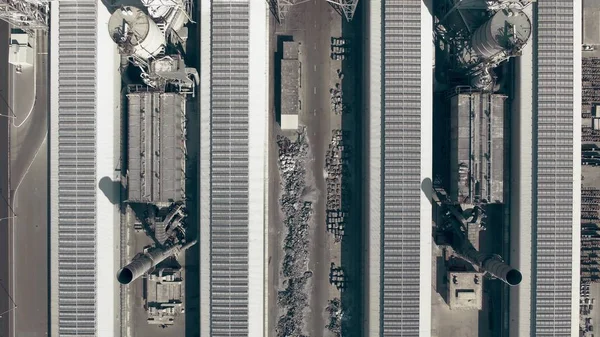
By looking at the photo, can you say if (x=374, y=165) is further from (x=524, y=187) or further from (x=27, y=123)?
(x=27, y=123)

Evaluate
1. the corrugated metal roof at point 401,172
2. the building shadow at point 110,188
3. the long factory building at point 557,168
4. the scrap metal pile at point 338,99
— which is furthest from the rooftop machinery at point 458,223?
the building shadow at point 110,188

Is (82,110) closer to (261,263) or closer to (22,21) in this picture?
(22,21)

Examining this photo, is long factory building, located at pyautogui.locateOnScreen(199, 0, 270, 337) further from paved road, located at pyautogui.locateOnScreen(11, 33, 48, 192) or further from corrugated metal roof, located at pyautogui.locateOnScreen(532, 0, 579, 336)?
corrugated metal roof, located at pyautogui.locateOnScreen(532, 0, 579, 336)

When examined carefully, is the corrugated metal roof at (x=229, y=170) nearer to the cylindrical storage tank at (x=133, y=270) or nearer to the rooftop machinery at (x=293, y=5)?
the rooftop machinery at (x=293, y=5)

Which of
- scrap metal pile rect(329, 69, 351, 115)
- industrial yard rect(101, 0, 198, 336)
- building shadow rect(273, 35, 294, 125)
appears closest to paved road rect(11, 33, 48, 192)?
industrial yard rect(101, 0, 198, 336)

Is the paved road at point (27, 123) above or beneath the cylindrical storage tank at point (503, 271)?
above
